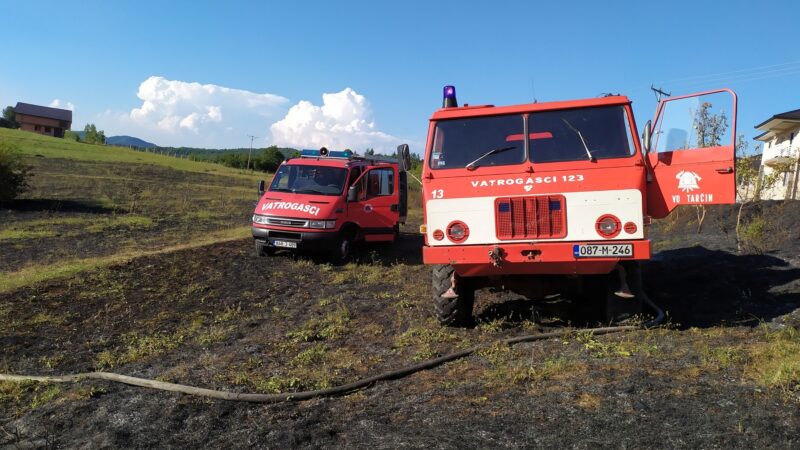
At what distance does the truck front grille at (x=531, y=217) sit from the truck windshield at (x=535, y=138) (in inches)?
19.5

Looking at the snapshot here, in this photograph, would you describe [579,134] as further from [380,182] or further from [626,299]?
[380,182]

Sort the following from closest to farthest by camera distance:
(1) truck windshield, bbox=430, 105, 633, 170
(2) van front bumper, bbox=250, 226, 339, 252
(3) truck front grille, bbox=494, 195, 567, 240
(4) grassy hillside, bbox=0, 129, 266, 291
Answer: (3) truck front grille, bbox=494, 195, 567, 240 < (1) truck windshield, bbox=430, 105, 633, 170 < (2) van front bumper, bbox=250, 226, 339, 252 < (4) grassy hillside, bbox=0, 129, 266, 291

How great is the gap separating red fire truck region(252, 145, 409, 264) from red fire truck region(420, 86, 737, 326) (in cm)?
543

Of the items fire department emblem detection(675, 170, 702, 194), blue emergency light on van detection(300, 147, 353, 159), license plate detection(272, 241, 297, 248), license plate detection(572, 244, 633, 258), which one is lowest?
license plate detection(272, 241, 297, 248)

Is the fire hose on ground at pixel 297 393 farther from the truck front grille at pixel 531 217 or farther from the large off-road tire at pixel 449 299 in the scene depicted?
the truck front grille at pixel 531 217

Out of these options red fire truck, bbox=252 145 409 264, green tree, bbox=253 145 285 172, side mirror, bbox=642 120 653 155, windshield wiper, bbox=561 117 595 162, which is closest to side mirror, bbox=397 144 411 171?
windshield wiper, bbox=561 117 595 162

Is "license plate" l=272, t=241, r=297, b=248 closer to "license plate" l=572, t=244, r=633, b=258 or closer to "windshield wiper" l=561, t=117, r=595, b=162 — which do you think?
"windshield wiper" l=561, t=117, r=595, b=162

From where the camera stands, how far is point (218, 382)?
4949mm

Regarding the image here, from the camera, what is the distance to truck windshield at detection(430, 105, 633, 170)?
5.96 meters

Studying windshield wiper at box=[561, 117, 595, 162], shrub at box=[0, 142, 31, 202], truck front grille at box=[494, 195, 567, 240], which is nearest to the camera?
truck front grille at box=[494, 195, 567, 240]

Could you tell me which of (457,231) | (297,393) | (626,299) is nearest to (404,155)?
(457,231)

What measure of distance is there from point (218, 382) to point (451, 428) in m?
2.36

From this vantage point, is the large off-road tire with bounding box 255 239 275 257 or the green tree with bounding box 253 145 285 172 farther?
the green tree with bounding box 253 145 285 172

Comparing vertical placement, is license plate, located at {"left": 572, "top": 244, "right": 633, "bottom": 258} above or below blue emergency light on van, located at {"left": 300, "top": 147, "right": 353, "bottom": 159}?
below
